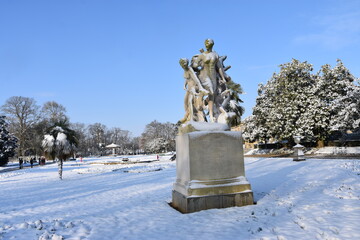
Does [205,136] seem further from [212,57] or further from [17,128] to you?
[17,128]

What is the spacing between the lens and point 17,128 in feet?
178

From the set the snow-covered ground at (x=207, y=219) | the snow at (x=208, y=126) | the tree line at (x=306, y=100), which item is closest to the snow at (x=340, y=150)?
the tree line at (x=306, y=100)

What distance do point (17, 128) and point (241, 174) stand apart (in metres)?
58.0

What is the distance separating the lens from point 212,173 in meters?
7.07

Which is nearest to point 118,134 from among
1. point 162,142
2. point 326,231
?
point 162,142

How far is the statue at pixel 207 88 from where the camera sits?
779cm

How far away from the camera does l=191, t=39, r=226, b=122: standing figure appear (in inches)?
310

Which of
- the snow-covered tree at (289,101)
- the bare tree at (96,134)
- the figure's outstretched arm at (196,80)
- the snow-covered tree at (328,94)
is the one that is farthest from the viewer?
the bare tree at (96,134)

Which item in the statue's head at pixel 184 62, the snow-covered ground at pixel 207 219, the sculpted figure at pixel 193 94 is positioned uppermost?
the statue's head at pixel 184 62

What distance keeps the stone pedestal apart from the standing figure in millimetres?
916

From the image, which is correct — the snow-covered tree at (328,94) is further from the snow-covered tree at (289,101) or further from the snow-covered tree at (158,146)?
the snow-covered tree at (158,146)

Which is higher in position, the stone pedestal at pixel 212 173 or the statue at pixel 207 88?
the statue at pixel 207 88

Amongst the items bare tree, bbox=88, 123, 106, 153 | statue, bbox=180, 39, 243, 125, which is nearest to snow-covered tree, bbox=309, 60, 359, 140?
statue, bbox=180, 39, 243, 125

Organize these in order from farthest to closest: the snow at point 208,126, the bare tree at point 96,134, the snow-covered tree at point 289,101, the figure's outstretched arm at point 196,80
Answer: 1. the bare tree at point 96,134
2. the snow-covered tree at point 289,101
3. the figure's outstretched arm at point 196,80
4. the snow at point 208,126
